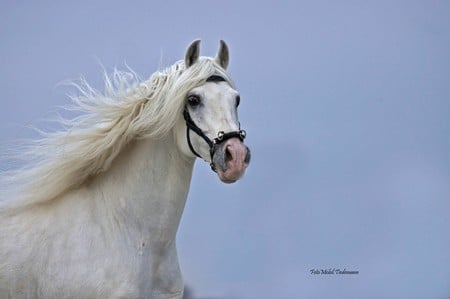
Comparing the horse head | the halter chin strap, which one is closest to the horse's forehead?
the horse head

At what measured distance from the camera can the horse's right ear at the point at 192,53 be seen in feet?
17.5

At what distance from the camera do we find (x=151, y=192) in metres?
5.32

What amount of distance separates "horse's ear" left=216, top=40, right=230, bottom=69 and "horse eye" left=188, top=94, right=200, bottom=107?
0.49 metres

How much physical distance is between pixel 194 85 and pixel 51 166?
4.33 feet

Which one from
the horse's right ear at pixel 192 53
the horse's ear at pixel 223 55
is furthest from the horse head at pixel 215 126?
the horse's ear at pixel 223 55

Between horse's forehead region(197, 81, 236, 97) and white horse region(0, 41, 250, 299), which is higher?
horse's forehead region(197, 81, 236, 97)

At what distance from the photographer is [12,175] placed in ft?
19.1

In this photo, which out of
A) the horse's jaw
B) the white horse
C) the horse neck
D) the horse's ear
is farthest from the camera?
the horse's ear

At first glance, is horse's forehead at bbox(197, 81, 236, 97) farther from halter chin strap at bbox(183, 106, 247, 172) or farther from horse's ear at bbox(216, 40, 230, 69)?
horse's ear at bbox(216, 40, 230, 69)

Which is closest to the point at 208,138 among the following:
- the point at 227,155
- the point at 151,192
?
the point at 227,155

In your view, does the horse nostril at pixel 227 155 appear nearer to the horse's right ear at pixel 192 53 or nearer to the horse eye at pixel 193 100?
the horse eye at pixel 193 100

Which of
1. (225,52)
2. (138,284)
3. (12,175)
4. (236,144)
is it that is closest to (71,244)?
(138,284)

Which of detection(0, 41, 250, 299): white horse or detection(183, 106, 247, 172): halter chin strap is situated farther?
detection(0, 41, 250, 299): white horse

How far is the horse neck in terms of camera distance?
5285mm
